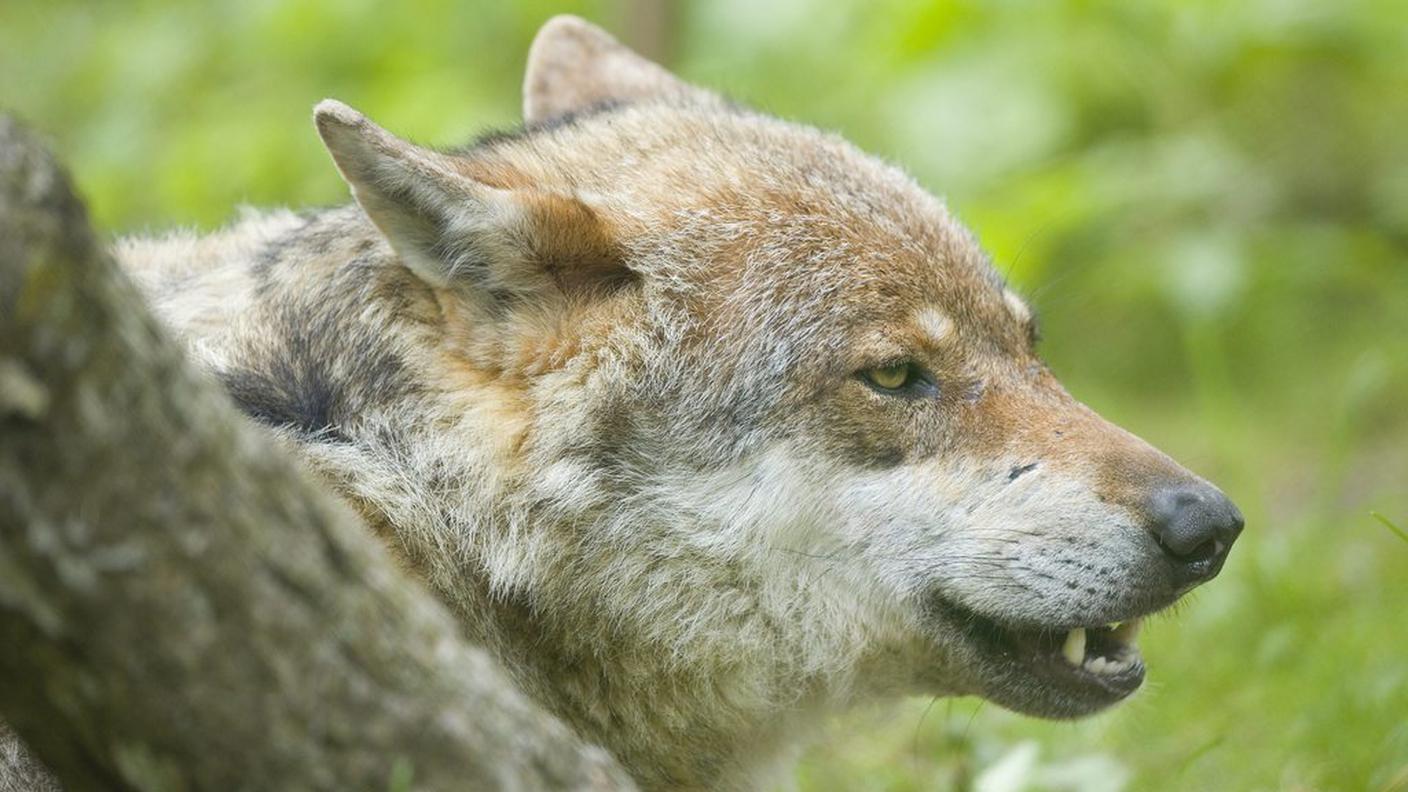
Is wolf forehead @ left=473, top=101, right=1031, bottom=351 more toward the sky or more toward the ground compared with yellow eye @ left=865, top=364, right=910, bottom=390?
more toward the sky

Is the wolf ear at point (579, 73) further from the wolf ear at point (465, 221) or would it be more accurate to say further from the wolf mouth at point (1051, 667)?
the wolf mouth at point (1051, 667)

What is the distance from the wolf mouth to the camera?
3900 mm

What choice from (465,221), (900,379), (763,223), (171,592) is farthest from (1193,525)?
(171,592)

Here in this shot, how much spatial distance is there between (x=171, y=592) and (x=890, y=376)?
2163 mm

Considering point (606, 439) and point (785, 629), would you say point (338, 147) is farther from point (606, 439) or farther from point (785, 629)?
point (785, 629)

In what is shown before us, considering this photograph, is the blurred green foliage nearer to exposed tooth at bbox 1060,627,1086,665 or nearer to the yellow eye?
exposed tooth at bbox 1060,627,1086,665

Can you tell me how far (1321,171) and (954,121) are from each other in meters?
3.37

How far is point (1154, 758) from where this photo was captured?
4.86 metres

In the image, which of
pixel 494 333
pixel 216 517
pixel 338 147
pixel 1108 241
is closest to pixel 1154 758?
pixel 494 333

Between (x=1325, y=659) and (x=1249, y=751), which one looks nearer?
(x=1249, y=751)

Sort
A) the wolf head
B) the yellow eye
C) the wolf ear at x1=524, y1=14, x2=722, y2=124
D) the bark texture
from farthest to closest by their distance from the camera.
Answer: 1. the wolf ear at x1=524, y1=14, x2=722, y2=124
2. the yellow eye
3. the wolf head
4. the bark texture

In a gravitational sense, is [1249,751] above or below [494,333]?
above

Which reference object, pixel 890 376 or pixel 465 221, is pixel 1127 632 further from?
pixel 465 221

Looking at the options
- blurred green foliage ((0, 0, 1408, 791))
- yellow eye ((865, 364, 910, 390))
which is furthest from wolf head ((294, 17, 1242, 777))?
blurred green foliage ((0, 0, 1408, 791))
